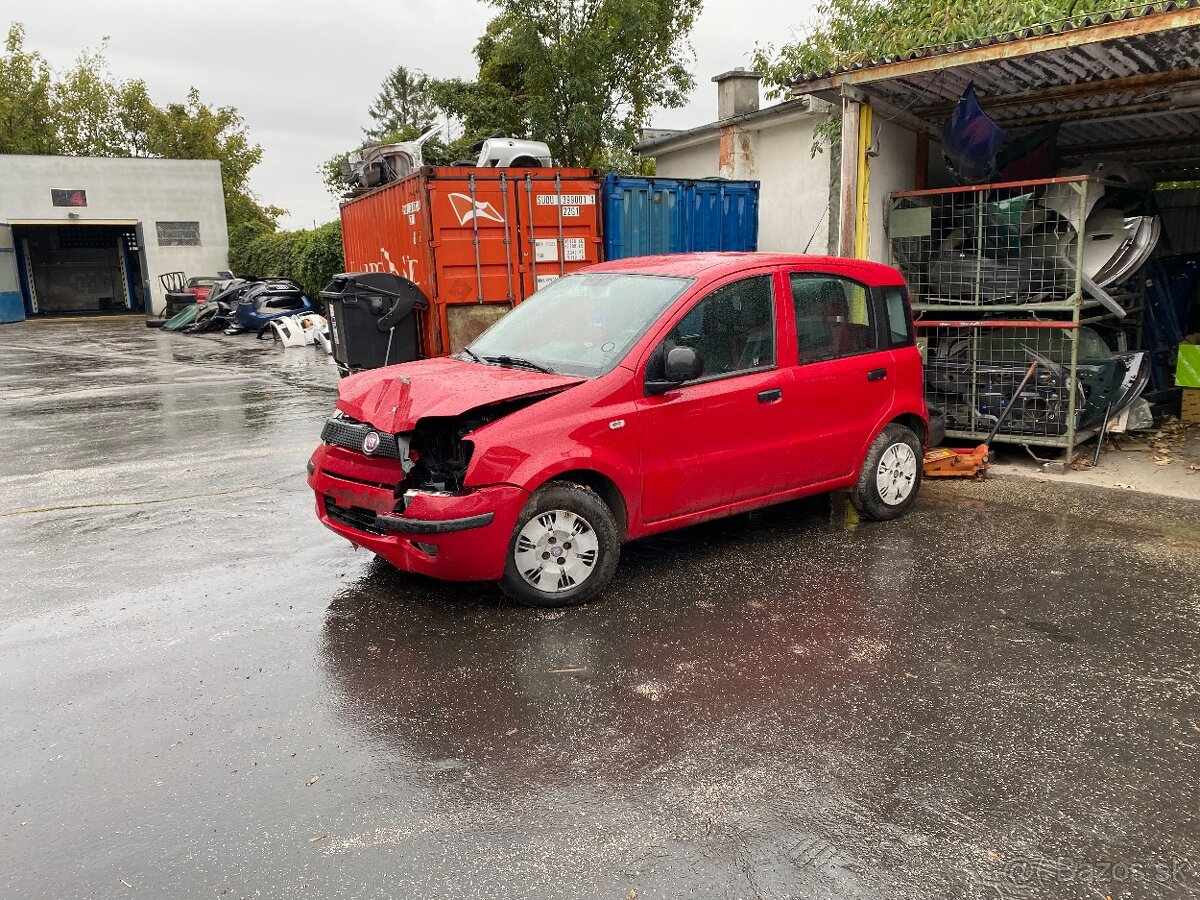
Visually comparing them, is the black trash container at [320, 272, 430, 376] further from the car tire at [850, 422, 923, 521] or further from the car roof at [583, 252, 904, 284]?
the car tire at [850, 422, 923, 521]

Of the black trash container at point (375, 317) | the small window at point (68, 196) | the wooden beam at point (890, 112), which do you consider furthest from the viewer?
the small window at point (68, 196)

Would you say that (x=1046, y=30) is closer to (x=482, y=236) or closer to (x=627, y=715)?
(x=627, y=715)

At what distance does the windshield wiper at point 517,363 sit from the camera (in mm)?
4930

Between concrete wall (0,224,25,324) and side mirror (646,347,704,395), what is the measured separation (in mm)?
38226

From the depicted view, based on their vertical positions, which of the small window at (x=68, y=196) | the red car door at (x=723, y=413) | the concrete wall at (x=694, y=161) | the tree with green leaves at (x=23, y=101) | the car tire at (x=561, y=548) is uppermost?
the tree with green leaves at (x=23, y=101)

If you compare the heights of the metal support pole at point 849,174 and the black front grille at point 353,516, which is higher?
the metal support pole at point 849,174

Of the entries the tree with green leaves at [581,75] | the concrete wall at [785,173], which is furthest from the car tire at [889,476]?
the tree with green leaves at [581,75]

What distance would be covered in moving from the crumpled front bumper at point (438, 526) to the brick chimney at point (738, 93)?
12139 mm

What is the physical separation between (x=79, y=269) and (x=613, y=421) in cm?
4379

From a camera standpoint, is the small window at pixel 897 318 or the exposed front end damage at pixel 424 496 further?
the small window at pixel 897 318

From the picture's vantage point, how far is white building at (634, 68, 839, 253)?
13125mm

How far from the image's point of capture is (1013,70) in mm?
7555

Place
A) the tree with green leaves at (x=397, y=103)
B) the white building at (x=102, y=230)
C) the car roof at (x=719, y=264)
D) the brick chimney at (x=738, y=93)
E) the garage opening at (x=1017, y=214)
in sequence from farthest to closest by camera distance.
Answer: the tree with green leaves at (x=397, y=103)
the white building at (x=102, y=230)
the brick chimney at (x=738, y=93)
the garage opening at (x=1017, y=214)
the car roof at (x=719, y=264)

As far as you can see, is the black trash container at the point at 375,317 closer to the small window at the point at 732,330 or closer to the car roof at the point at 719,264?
the car roof at the point at 719,264
